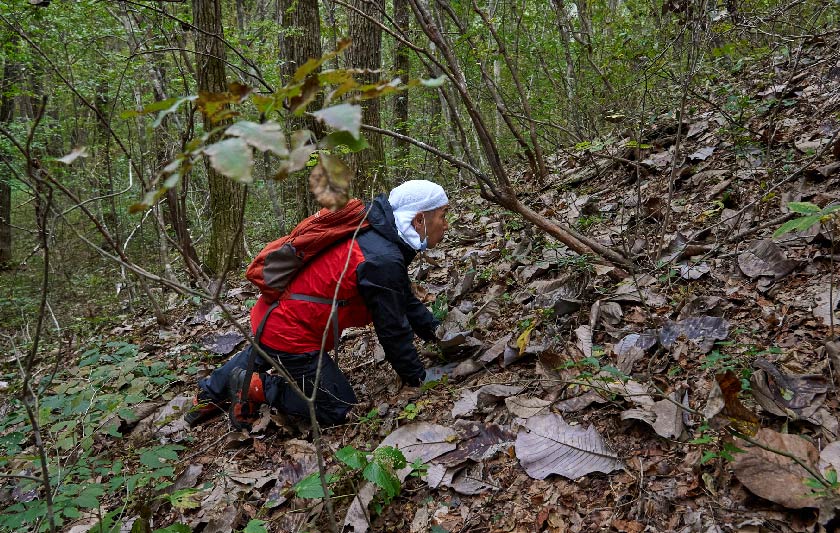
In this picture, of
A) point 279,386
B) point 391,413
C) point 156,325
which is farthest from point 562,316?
point 156,325

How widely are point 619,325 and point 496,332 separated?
855mm

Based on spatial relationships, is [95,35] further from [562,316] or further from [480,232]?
[562,316]

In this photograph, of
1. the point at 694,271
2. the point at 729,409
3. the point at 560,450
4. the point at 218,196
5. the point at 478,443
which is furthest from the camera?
the point at 218,196

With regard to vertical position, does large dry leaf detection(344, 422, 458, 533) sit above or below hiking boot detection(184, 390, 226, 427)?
above

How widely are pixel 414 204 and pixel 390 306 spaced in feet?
2.21

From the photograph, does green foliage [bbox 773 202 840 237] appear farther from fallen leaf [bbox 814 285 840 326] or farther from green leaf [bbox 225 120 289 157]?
green leaf [bbox 225 120 289 157]

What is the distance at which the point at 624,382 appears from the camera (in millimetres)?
2443

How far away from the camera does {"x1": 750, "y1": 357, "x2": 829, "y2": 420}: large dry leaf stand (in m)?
1.99

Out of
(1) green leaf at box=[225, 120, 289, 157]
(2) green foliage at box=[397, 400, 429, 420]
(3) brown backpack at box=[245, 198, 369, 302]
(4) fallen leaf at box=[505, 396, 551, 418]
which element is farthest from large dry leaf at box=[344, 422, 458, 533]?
(1) green leaf at box=[225, 120, 289, 157]

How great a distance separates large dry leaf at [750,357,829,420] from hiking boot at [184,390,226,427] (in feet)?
11.1

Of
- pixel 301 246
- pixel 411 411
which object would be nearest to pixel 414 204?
pixel 301 246

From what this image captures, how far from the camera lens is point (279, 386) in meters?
3.60

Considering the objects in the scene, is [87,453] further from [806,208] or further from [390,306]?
[806,208]

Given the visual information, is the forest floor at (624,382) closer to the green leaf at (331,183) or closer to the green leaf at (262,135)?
the green leaf at (331,183)
